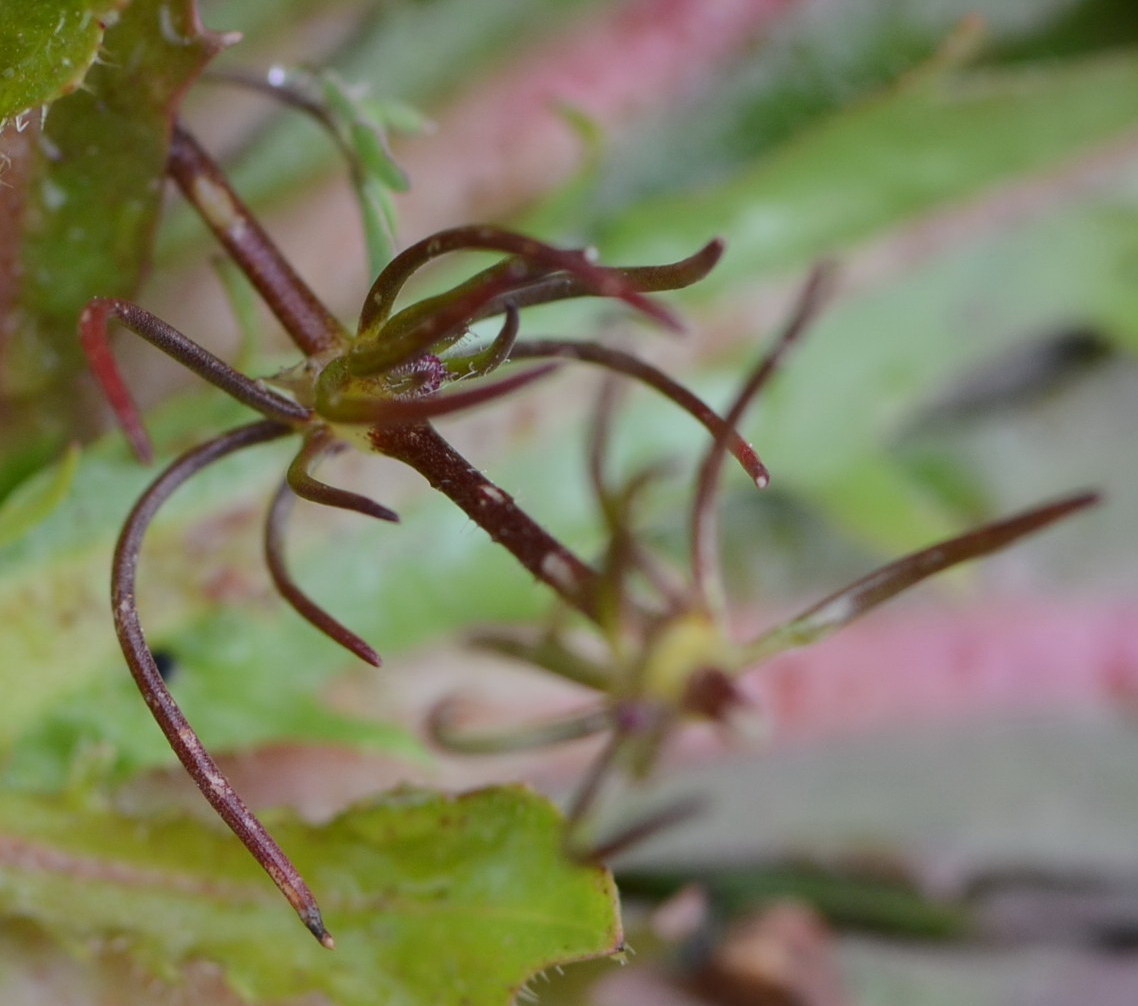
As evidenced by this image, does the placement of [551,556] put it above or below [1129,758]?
below

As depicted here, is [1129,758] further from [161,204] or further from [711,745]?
[161,204]

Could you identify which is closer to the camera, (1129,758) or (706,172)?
(706,172)

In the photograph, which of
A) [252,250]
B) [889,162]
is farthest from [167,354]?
[889,162]

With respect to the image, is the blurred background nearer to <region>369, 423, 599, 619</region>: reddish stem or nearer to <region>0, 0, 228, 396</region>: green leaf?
<region>0, 0, 228, 396</region>: green leaf

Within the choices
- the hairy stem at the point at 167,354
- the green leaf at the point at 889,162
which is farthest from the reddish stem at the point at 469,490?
the green leaf at the point at 889,162

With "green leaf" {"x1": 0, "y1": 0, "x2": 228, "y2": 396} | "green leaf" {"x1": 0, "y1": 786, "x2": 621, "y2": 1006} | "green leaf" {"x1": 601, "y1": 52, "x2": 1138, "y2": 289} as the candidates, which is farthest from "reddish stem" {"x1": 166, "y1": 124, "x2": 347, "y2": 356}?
"green leaf" {"x1": 601, "y1": 52, "x2": 1138, "y2": 289}

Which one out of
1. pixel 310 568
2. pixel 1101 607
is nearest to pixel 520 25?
pixel 310 568

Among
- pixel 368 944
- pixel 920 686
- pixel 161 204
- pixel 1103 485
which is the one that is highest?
pixel 1103 485
